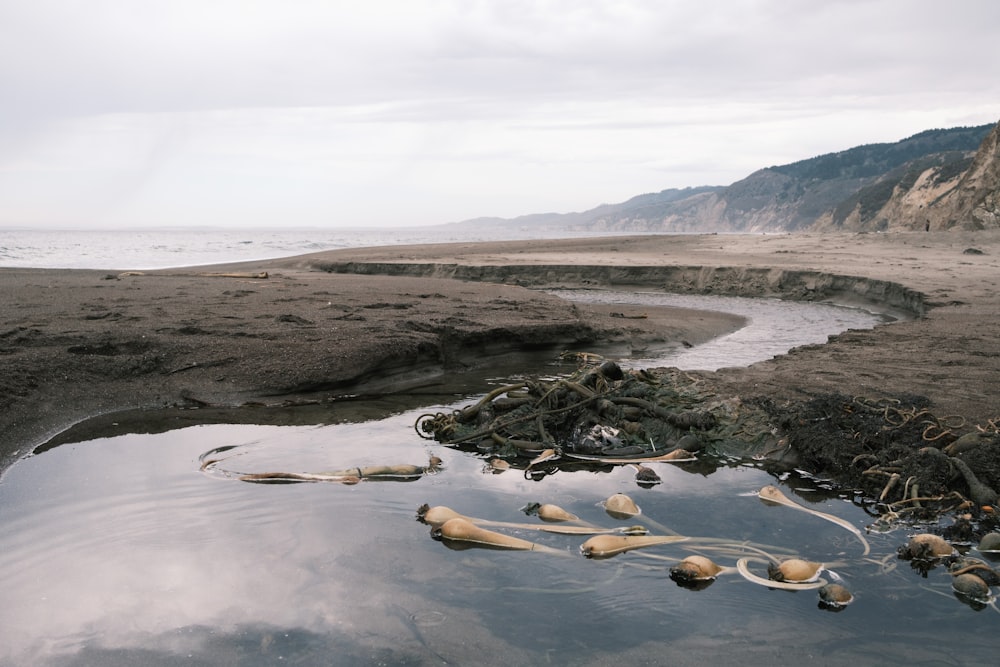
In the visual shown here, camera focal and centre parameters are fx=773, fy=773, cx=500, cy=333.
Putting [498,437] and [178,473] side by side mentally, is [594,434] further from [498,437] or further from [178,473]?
[178,473]

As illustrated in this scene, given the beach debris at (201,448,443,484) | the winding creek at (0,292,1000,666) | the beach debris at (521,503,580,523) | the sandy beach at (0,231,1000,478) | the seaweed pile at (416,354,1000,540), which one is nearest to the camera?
the winding creek at (0,292,1000,666)

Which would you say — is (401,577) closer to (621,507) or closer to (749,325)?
(621,507)

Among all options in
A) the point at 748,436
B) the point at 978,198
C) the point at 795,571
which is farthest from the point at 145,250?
the point at 795,571

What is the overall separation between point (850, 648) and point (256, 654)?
2.11 metres

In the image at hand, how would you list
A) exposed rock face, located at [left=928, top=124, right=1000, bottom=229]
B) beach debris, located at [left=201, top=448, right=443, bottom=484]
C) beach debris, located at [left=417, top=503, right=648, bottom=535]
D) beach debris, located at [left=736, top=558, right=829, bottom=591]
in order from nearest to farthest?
1. beach debris, located at [left=736, top=558, right=829, bottom=591]
2. beach debris, located at [left=417, top=503, right=648, bottom=535]
3. beach debris, located at [left=201, top=448, right=443, bottom=484]
4. exposed rock face, located at [left=928, top=124, right=1000, bottom=229]

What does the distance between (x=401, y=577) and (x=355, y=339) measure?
14.5 ft

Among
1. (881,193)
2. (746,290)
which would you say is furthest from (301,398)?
(881,193)

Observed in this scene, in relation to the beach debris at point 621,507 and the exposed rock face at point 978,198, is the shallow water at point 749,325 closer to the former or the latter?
the beach debris at point 621,507

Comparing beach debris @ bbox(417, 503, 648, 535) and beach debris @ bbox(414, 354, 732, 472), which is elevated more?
beach debris @ bbox(414, 354, 732, 472)

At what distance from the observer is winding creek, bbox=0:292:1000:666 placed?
2.77 meters

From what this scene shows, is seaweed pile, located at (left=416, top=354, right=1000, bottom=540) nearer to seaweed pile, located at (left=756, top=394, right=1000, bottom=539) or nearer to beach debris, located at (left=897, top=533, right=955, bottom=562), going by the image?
seaweed pile, located at (left=756, top=394, right=1000, bottom=539)

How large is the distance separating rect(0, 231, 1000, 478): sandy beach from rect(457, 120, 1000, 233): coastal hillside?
18415 millimetres

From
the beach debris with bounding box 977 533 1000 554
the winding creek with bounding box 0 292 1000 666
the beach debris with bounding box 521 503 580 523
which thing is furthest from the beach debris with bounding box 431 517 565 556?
the beach debris with bounding box 977 533 1000 554

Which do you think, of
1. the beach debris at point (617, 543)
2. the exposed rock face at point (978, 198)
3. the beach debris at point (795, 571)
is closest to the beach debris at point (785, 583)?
the beach debris at point (795, 571)
